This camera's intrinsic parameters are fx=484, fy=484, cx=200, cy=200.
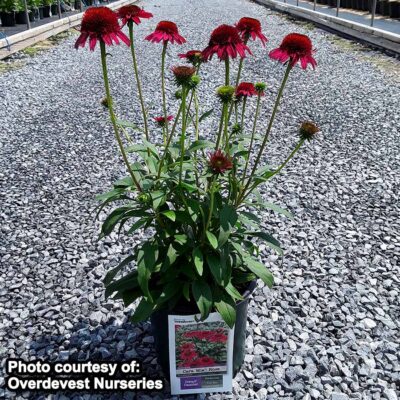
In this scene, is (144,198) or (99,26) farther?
(144,198)

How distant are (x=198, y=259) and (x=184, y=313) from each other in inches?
9.8

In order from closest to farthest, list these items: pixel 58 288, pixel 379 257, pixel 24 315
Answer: pixel 24 315
pixel 58 288
pixel 379 257

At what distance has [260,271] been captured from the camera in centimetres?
176

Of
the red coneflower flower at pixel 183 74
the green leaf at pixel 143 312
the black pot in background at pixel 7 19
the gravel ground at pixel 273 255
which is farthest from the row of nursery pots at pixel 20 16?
the green leaf at pixel 143 312

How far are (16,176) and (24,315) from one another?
1744 millimetres

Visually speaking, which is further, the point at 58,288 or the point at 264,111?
the point at 264,111

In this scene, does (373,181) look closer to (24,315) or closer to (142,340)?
(142,340)

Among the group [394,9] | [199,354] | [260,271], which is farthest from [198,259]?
[394,9]

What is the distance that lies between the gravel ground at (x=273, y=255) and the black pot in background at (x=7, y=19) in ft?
20.4

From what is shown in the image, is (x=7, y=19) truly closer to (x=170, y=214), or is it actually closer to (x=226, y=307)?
(x=170, y=214)

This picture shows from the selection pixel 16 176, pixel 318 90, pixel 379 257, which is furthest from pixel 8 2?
pixel 379 257

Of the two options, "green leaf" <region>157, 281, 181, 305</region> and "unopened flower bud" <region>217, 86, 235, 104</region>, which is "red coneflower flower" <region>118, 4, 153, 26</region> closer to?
"unopened flower bud" <region>217, 86, 235, 104</region>

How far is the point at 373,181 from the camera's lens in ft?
11.9

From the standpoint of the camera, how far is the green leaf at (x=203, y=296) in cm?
162
